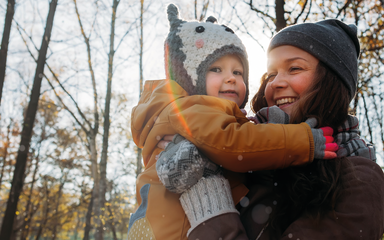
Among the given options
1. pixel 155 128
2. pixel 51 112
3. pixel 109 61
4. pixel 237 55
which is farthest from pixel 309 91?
pixel 51 112

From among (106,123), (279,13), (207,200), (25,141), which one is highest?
(279,13)

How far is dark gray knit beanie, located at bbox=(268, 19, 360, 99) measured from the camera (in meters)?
1.48

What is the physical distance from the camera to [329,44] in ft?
4.88

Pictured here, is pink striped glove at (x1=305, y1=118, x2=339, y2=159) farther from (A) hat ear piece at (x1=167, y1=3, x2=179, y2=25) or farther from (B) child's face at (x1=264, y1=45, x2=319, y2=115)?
(A) hat ear piece at (x1=167, y1=3, x2=179, y2=25)

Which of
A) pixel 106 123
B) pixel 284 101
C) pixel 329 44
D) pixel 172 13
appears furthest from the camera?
pixel 106 123

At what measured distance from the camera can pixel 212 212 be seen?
47.6 inches

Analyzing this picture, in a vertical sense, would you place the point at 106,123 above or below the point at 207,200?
above

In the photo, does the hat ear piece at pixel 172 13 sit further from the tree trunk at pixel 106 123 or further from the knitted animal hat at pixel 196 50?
the tree trunk at pixel 106 123

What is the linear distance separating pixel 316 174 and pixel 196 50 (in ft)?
4.22

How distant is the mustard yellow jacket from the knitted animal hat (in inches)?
16.8

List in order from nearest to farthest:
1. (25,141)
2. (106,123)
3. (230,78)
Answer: (230,78), (25,141), (106,123)

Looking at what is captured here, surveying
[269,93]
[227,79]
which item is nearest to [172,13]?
[227,79]

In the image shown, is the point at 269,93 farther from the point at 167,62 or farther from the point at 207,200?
the point at 167,62

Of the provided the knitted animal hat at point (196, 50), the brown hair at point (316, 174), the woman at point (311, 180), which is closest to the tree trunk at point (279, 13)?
the knitted animal hat at point (196, 50)
